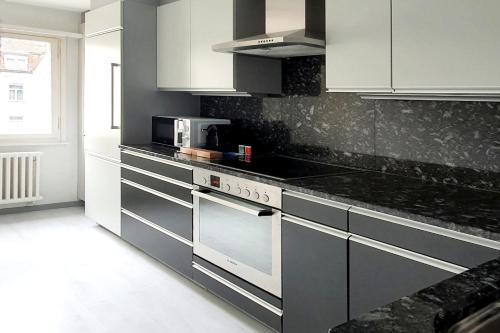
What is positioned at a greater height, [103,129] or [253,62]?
[253,62]

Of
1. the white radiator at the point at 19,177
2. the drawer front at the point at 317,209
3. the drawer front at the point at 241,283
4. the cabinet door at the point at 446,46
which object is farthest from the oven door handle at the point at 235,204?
the white radiator at the point at 19,177

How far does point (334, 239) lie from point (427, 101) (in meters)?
0.95

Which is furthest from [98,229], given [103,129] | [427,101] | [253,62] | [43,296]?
[427,101]

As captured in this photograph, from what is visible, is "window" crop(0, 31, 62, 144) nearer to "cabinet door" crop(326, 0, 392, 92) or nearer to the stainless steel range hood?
the stainless steel range hood

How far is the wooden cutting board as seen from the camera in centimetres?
329

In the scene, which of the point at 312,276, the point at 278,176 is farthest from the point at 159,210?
the point at 312,276

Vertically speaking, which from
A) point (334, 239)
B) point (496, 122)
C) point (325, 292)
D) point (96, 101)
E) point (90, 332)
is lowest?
point (90, 332)

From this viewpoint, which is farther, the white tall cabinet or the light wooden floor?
the white tall cabinet

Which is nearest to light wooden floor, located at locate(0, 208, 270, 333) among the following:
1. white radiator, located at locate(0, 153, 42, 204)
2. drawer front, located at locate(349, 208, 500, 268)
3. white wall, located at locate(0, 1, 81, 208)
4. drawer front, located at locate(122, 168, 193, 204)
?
drawer front, located at locate(122, 168, 193, 204)

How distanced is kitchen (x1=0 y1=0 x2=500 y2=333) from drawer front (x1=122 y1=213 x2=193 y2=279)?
0.02 meters

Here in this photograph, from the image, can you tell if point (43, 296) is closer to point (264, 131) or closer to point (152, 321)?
point (152, 321)

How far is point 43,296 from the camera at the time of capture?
3139 millimetres

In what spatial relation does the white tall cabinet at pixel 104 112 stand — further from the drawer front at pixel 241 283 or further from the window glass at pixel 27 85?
the drawer front at pixel 241 283

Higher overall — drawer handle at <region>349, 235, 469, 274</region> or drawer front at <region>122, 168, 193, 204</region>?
drawer front at <region>122, 168, 193, 204</region>
